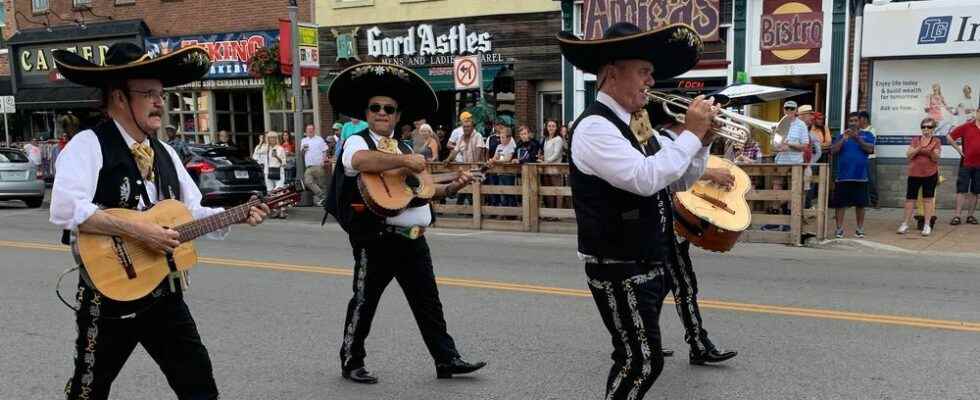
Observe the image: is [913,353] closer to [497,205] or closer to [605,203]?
[605,203]

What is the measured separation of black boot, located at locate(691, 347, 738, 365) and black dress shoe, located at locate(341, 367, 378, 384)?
2047 millimetres

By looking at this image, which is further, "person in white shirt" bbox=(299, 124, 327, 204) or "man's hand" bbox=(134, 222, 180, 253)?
"person in white shirt" bbox=(299, 124, 327, 204)

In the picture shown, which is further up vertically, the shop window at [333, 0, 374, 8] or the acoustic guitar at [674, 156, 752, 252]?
the shop window at [333, 0, 374, 8]

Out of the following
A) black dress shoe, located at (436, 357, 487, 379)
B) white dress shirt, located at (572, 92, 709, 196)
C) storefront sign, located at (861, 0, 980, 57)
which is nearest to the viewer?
white dress shirt, located at (572, 92, 709, 196)

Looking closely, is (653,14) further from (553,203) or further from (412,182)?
(412,182)

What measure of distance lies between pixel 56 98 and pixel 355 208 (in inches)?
1043

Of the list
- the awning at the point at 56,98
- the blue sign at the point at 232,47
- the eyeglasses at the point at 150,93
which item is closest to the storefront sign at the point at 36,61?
the awning at the point at 56,98

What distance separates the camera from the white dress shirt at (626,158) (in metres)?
3.09

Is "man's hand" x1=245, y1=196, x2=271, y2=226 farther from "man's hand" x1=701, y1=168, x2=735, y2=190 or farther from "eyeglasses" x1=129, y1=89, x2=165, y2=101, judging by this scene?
"man's hand" x1=701, y1=168, x2=735, y2=190

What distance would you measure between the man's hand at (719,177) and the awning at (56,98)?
24.8 metres

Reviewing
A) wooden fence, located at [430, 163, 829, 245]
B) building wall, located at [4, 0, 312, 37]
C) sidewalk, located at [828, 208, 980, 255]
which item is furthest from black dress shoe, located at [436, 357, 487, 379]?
building wall, located at [4, 0, 312, 37]

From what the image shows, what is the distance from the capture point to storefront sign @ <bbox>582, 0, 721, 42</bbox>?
16203 millimetres

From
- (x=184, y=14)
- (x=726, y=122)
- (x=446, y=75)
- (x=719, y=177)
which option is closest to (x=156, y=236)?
(x=726, y=122)

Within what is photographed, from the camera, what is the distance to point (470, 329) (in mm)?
6199
